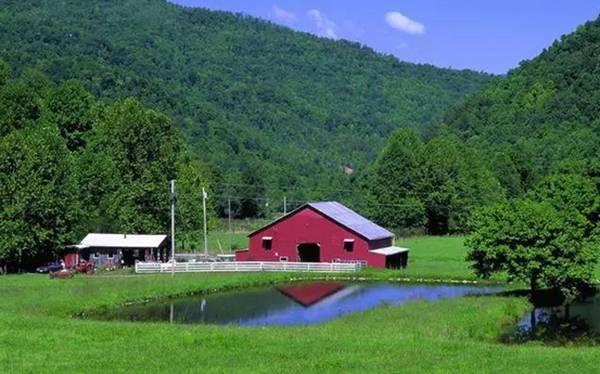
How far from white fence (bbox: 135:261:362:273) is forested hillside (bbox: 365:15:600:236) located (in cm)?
989

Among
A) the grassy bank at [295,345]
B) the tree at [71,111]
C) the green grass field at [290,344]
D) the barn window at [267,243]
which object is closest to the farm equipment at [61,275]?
the green grass field at [290,344]

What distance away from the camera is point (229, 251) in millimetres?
87312

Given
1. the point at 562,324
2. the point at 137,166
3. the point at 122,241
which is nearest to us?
the point at 562,324

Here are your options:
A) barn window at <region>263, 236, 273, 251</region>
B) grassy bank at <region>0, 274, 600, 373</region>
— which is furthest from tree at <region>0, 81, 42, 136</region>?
grassy bank at <region>0, 274, 600, 373</region>

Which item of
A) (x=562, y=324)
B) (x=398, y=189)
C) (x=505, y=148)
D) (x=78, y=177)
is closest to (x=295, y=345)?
(x=562, y=324)

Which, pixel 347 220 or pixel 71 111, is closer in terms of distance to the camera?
pixel 347 220

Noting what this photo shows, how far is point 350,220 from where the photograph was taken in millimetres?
74875

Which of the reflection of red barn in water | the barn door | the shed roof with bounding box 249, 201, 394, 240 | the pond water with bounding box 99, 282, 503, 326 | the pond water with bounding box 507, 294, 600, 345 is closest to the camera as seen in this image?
the pond water with bounding box 507, 294, 600, 345

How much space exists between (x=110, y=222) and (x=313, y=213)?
17.1 m

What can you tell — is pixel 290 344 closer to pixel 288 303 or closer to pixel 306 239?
pixel 288 303

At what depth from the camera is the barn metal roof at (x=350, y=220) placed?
237 feet

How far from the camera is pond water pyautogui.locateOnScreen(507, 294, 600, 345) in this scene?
120 feet

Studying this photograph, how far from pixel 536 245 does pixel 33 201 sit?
118ft

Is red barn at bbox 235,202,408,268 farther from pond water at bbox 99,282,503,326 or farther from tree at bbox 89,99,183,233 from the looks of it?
pond water at bbox 99,282,503,326
